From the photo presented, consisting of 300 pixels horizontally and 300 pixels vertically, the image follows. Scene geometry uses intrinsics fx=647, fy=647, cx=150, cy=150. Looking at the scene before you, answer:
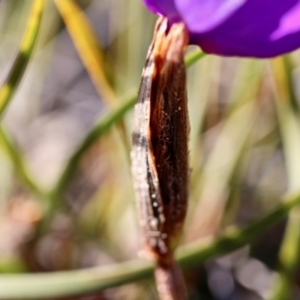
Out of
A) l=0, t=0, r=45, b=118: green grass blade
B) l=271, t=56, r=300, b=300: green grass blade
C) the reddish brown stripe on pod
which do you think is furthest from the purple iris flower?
l=271, t=56, r=300, b=300: green grass blade

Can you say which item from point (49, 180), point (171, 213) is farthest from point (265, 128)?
point (171, 213)

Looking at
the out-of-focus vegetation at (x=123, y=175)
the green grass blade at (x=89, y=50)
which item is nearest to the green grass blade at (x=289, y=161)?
the out-of-focus vegetation at (x=123, y=175)

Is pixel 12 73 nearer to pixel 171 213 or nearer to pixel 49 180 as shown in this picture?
pixel 171 213

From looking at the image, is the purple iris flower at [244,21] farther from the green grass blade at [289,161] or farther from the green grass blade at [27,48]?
the green grass blade at [289,161]

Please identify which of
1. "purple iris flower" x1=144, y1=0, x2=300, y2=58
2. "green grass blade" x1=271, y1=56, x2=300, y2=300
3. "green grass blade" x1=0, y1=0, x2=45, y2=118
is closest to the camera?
"purple iris flower" x1=144, y1=0, x2=300, y2=58

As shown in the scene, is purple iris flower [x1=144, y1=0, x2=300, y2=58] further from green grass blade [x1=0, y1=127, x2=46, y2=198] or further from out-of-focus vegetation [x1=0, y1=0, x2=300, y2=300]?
green grass blade [x1=0, y1=127, x2=46, y2=198]
